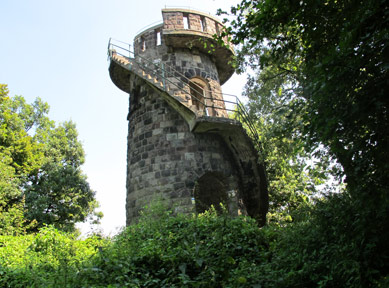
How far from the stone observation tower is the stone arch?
33 millimetres

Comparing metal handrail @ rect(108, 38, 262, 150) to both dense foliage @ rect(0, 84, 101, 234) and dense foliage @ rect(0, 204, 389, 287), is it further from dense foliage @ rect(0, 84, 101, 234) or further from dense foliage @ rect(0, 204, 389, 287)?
dense foliage @ rect(0, 84, 101, 234)

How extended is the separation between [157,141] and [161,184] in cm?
152

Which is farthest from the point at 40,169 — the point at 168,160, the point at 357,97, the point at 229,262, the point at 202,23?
the point at 357,97

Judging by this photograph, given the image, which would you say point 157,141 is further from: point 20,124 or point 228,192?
point 20,124

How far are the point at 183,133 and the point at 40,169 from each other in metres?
12.4

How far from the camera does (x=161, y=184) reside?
9.31m

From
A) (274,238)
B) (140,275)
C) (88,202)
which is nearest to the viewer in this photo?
(140,275)

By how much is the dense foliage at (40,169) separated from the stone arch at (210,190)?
Result: 30.1ft

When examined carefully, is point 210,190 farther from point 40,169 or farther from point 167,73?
point 40,169

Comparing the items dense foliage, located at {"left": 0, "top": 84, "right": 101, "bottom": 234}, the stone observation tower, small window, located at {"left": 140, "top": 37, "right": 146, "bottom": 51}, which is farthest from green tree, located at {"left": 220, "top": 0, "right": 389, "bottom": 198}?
dense foliage, located at {"left": 0, "top": 84, "right": 101, "bottom": 234}

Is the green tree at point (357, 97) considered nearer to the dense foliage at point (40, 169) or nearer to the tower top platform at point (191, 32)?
the tower top platform at point (191, 32)

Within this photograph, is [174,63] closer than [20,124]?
Yes

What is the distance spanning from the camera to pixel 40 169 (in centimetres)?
1809

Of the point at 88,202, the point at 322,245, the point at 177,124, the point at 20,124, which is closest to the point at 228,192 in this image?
the point at 177,124
